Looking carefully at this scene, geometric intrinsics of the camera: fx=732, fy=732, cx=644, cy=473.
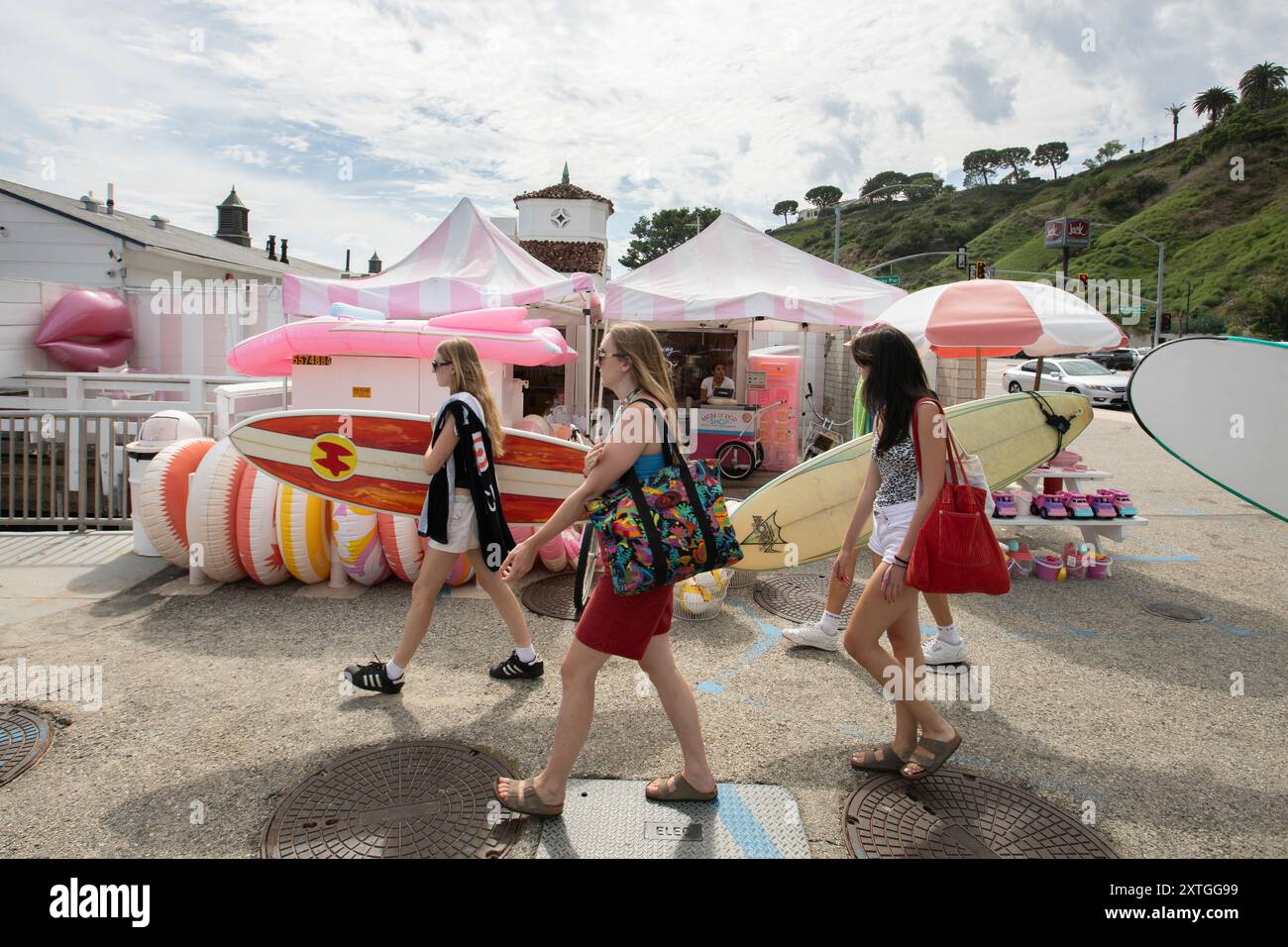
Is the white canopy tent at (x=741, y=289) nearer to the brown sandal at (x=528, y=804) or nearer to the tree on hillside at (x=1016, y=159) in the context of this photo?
the brown sandal at (x=528, y=804)

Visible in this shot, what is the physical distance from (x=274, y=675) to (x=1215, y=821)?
4.34 metres

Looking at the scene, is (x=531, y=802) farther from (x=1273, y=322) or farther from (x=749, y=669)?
(x=1273, y=322)

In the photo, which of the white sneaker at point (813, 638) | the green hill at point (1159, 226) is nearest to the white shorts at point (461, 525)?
the white sneaker at point (813, 638)

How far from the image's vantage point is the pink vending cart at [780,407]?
10953 mm

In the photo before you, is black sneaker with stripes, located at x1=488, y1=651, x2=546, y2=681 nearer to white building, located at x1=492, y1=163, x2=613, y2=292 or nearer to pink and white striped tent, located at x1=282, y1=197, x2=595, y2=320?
pink and white striped tent, located at x1=282, y1=197, x2=595, y2=320

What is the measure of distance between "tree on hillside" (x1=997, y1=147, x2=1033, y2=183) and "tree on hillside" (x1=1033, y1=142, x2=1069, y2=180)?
174cm

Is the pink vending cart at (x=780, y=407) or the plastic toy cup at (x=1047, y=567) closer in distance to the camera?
the plastic toy cup at (x=1047, y=567)

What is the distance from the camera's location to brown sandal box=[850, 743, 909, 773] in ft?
10.0

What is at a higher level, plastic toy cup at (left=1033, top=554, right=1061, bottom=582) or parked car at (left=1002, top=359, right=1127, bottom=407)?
parked car at (left=1002, top=359, right=1127, bottom=407)

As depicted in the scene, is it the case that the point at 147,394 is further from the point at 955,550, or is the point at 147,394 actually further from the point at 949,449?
the point at 955,550

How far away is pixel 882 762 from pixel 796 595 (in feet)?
7.70

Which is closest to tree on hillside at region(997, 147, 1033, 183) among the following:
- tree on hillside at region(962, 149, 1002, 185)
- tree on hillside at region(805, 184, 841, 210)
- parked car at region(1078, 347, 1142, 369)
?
tree on hillside at region(962, 149, 1002, 185)

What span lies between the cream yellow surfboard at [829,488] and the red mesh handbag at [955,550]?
2.40m

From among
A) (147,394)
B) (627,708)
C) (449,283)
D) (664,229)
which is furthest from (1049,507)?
(664,229)
